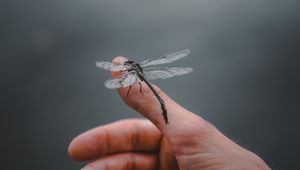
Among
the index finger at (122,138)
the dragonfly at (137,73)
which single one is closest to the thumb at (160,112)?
the dragonfly at (137,73)

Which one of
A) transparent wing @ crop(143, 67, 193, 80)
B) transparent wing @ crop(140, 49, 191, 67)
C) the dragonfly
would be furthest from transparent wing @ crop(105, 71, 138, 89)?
transparent wing @ crop(140, 49, 191, 67)

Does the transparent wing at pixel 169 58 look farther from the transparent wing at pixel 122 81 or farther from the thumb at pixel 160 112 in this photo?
the thumb at pixel 160 112

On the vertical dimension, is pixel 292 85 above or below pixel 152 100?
below

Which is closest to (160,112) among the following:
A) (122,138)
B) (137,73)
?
(137,73)

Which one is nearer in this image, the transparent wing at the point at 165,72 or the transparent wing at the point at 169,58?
the transparent wing at the point at 165,72

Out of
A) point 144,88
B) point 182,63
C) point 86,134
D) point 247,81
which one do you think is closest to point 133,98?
point 144,88

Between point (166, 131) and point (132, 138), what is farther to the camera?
point (132, 138)

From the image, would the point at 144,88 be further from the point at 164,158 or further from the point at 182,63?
the point at 182,63
